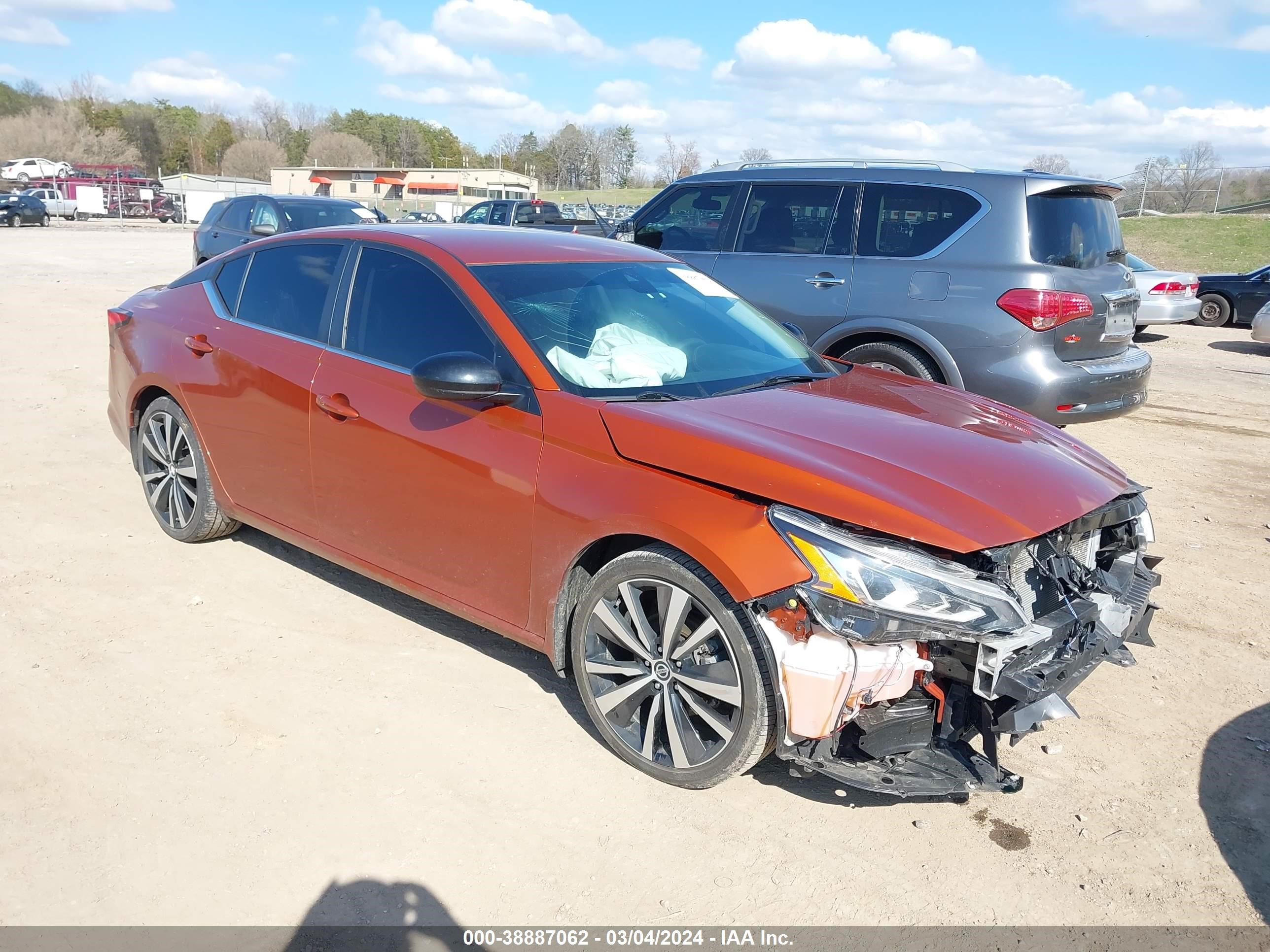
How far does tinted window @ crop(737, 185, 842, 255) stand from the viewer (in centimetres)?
700

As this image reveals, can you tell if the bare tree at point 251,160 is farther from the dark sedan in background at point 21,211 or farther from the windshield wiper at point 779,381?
the windshield wiper at point 779,381

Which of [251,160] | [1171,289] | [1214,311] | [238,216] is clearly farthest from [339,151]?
[1171,289]

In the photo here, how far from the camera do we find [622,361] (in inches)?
147

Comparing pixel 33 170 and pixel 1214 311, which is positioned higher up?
pixel 33 170

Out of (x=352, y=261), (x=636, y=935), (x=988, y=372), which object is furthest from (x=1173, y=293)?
(x=636, y=935)

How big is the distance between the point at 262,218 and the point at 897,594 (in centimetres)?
1332

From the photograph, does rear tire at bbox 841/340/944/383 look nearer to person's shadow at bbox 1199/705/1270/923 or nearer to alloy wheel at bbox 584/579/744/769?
person's shadow at bbox 1199/705/1270/923

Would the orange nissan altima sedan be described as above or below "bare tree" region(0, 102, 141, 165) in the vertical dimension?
below

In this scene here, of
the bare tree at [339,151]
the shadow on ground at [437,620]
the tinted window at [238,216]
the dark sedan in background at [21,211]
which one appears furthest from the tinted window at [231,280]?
the bare tree at [339,151]

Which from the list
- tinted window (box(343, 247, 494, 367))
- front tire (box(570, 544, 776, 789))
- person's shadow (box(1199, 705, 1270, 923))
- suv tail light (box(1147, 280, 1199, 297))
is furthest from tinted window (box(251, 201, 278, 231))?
suv tail light (box(1147, 280, 1199, 297))

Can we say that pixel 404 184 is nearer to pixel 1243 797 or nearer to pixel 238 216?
pixel 238 216

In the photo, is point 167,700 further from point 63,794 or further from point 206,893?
point 206,893

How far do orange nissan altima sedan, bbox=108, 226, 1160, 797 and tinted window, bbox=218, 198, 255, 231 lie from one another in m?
10.4

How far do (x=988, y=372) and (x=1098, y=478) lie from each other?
9.42 ft
